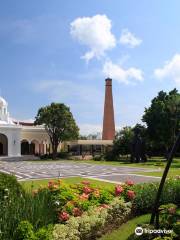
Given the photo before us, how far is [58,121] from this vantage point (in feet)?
161

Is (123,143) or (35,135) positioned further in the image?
(35,135)

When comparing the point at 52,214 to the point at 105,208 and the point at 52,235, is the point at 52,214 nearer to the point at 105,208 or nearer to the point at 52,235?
the point at 52,235

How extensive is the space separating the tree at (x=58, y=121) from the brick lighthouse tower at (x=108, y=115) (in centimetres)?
946

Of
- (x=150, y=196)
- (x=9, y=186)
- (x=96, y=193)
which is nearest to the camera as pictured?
(x=9, y=186)

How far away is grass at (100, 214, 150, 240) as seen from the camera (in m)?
7.62

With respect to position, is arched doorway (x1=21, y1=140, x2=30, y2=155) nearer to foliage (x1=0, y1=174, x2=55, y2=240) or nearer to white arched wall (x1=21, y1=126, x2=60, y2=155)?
white arched wall (x1=21, y1=126, x2=60, y2=155)

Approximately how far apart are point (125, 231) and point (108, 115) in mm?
50547

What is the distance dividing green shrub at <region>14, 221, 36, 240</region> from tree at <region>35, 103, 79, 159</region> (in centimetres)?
4319

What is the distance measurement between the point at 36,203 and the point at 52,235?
0.84 m

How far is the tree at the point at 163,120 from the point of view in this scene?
40062 mm

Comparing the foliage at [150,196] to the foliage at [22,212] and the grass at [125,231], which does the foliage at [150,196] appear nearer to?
the grass at [125,231]

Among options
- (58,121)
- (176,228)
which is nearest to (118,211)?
(176,228)

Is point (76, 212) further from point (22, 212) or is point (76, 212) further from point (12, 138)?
point (12, 138)

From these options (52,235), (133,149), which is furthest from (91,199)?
(133,149)
